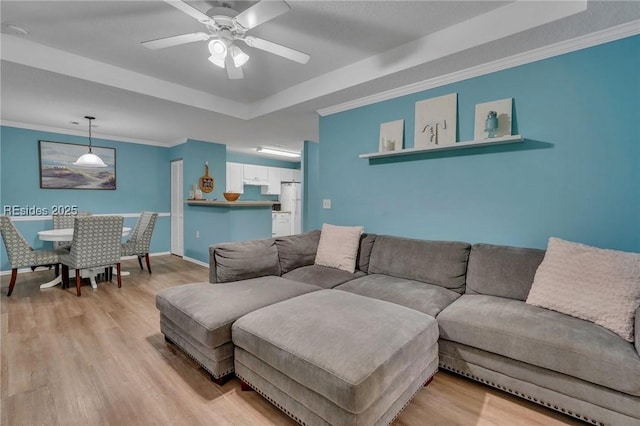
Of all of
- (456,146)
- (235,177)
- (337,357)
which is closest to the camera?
(337,357)

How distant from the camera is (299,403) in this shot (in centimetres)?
144

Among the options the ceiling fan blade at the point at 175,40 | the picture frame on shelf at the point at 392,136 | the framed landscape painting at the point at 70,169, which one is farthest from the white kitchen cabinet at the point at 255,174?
the ceiling fan blade at the point at 175,40

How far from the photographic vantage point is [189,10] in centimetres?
171

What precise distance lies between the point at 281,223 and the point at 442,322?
5.86 metres

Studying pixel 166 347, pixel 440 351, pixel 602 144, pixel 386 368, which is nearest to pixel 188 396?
pixel 166 347

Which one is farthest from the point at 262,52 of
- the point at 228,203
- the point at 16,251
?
the point at 16,251

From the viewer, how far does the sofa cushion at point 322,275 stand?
8.36 feet

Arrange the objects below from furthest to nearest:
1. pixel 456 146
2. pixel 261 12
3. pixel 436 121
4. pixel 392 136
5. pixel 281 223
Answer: pixel 281 223 < pixel 392 136 < pixel 436 121 < pixel 456 146 < pixel 261 12

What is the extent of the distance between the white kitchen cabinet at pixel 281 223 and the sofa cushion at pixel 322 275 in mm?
4450

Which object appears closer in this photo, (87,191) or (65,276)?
(65,276)

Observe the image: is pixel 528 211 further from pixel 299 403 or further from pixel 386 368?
pixel 299 403

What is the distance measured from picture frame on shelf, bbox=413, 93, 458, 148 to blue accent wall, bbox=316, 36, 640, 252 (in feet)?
0.22

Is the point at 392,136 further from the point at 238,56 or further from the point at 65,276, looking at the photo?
the point at 65,276

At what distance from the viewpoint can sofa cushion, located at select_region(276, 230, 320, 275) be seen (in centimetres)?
289
